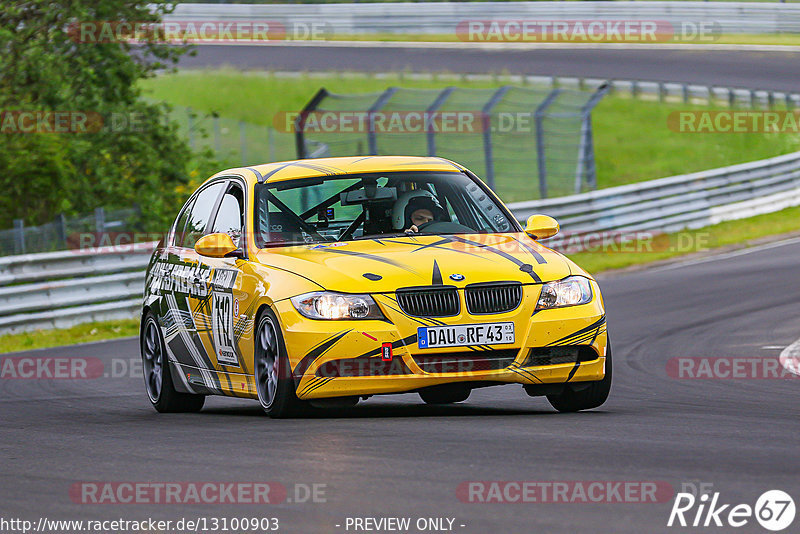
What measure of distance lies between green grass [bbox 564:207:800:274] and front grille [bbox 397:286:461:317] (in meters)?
14.5

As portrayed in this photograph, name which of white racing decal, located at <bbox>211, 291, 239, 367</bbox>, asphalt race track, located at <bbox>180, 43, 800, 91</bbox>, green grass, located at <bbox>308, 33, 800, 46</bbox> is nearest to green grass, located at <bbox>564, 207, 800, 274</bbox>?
asphalt race track, located at <bbox>180, 43, 800, 91</bbox>

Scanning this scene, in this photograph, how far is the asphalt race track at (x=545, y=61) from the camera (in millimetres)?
40344

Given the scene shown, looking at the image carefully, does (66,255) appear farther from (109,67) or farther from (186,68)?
(186,68)

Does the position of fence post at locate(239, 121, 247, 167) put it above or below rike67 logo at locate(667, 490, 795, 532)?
below

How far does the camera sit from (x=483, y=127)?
24.5 meters

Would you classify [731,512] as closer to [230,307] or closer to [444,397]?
[230,307]

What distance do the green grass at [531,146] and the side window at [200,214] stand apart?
65.5 feet

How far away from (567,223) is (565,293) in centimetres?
1586

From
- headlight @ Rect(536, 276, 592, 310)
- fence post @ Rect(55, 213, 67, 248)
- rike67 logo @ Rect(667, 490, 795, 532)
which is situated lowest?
fence post @ Rect(55, 213, 67, 248)

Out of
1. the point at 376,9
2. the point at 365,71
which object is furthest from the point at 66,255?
the point at 376,9

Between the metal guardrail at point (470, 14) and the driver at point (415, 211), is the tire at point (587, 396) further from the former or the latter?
the metal guardrail at point (470, 14)

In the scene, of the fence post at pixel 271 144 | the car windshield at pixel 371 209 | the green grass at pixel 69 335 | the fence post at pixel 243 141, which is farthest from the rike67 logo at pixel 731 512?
the fence post at pixel 243 141

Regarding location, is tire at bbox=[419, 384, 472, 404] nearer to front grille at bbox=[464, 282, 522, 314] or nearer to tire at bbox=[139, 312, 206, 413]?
front grille at bbox=[464, 282, 522, 314]

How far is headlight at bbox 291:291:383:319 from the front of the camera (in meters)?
8.25
